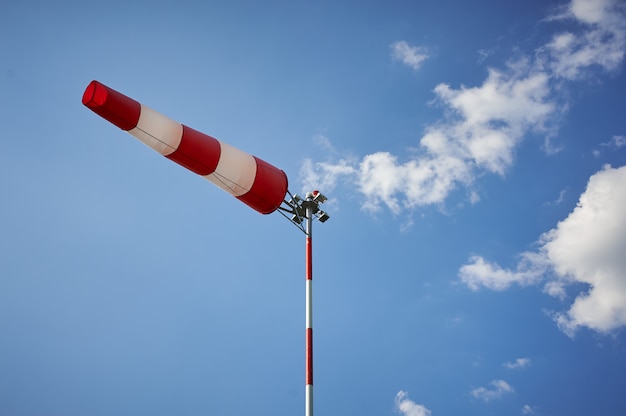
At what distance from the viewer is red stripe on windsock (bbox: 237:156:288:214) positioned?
16859mm

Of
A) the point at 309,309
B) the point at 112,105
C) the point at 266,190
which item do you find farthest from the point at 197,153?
the point at 309,309

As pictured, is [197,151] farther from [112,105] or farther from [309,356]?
[309,356]

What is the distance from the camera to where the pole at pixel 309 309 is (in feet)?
46.9

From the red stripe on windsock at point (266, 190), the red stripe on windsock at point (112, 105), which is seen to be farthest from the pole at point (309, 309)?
the red stripe on windsock at point (112, 105)

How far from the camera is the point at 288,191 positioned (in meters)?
17.6

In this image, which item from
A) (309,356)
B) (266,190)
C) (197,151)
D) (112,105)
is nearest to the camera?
(112,105)

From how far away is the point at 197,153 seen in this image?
15516 mm

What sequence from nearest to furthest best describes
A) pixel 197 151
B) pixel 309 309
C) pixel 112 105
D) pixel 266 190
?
1. pixel 112 105
2. pixel 197 151
3. pixel 309 309
4. pixel 266 190

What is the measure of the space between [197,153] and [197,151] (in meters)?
0.06

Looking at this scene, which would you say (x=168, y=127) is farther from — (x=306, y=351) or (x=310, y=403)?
(x=310, y=403)

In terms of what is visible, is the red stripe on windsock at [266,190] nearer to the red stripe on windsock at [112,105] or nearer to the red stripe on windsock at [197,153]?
the red stripe on windsock at [197,153]

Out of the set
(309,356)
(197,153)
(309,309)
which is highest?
(197,153)

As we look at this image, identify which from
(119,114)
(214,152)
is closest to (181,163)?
(214,152)

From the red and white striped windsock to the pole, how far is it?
1204 millimetres
